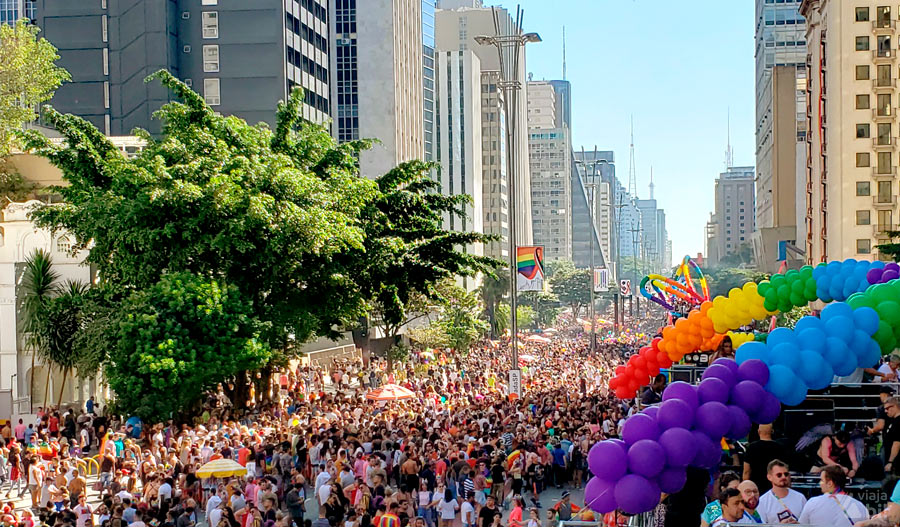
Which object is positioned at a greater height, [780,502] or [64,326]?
[64,326]

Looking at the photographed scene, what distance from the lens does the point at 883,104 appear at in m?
69.1

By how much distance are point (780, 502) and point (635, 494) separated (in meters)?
1.77

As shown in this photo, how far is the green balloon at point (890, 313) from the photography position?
48.7 ft

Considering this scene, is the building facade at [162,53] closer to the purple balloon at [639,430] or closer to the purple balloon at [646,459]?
the purple balloon at [639,430]

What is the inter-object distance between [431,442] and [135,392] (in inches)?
380

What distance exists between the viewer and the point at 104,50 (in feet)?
242

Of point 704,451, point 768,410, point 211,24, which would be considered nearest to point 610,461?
point 704,451

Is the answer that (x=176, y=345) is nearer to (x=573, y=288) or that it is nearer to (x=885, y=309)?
(x=885, y=309)

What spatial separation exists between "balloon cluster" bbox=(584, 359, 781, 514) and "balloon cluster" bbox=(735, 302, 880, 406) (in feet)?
2.41

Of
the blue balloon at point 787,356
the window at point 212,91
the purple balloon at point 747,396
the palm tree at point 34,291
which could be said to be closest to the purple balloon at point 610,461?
Result: the purple balloon at point 747,396

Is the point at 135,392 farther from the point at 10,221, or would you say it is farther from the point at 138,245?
the point at 10,221

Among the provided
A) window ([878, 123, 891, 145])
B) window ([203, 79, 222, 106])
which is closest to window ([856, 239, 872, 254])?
window ([878, 123, 891, 145])

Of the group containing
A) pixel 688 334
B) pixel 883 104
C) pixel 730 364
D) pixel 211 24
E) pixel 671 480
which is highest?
pixel 211 24

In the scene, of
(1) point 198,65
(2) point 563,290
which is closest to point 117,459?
(1) point 198,65
